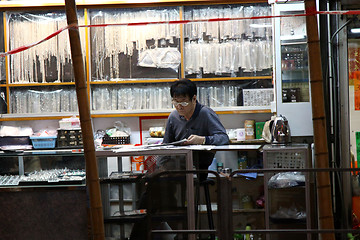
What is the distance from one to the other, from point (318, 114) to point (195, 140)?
5.86 ft

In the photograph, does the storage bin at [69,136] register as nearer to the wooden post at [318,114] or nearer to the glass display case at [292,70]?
the glass display case at [292,70]

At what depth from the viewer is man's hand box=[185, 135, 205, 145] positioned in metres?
3.80

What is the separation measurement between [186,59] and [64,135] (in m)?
1.73

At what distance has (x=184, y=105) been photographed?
4.13 metres

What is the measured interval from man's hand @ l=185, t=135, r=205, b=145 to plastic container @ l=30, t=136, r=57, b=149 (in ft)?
7.70

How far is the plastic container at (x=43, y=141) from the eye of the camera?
18.3ft

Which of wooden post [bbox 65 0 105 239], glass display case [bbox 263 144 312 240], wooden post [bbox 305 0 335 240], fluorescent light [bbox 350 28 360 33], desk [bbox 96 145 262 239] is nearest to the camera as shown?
wooden post [bbox 305 0 335 240]

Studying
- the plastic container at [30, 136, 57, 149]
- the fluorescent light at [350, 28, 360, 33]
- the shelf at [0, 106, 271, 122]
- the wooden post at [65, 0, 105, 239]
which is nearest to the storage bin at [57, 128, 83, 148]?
the plastic container at [30, 136, 57, 149]

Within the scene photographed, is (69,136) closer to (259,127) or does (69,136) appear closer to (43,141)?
(43,141)

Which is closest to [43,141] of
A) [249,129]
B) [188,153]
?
[249,129]

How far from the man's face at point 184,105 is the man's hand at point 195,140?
36cm

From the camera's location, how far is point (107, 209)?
138 inches

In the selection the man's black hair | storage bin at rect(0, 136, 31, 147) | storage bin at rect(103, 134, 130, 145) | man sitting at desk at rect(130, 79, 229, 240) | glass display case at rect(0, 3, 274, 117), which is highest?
glass display case at rect(0, 3, 274, 117)

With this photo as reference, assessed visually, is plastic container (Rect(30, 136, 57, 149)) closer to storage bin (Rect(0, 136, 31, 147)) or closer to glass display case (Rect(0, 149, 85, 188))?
storage bin (Rect(0, 136, 31, 147))
